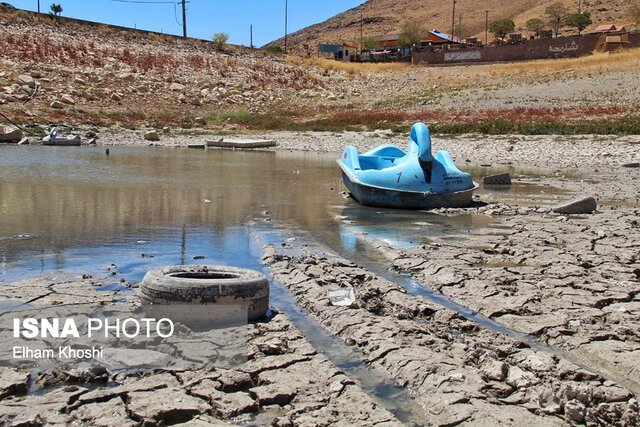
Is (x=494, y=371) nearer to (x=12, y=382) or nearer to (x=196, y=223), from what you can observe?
(x=12, y=382)

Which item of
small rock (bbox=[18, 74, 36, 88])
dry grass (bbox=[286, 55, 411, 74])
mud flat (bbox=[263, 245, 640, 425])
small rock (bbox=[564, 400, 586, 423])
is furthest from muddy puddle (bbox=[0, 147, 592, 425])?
dry grass (bbox=[286, 55, 411, 74])

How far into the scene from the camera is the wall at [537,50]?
207 ft

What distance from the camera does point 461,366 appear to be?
496 centimetres

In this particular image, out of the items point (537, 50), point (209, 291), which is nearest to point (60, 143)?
point (209, 291)

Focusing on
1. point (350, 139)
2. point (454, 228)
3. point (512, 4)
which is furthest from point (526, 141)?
point (512, 4)

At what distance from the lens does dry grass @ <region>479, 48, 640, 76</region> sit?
170ft

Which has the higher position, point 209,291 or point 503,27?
point 503,27

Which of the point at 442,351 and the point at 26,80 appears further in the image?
the point at 26,80

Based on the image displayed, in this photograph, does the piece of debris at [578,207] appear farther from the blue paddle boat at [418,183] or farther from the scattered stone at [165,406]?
the scattered stone at [165,406]

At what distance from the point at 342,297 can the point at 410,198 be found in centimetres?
681

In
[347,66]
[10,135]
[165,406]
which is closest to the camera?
[165,406]

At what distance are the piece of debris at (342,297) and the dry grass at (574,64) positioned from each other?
49913 millimetres

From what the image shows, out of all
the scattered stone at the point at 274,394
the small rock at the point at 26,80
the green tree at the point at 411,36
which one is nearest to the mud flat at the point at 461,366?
the scattered stone at the point at 274,394

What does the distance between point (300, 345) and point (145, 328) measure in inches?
55.5
